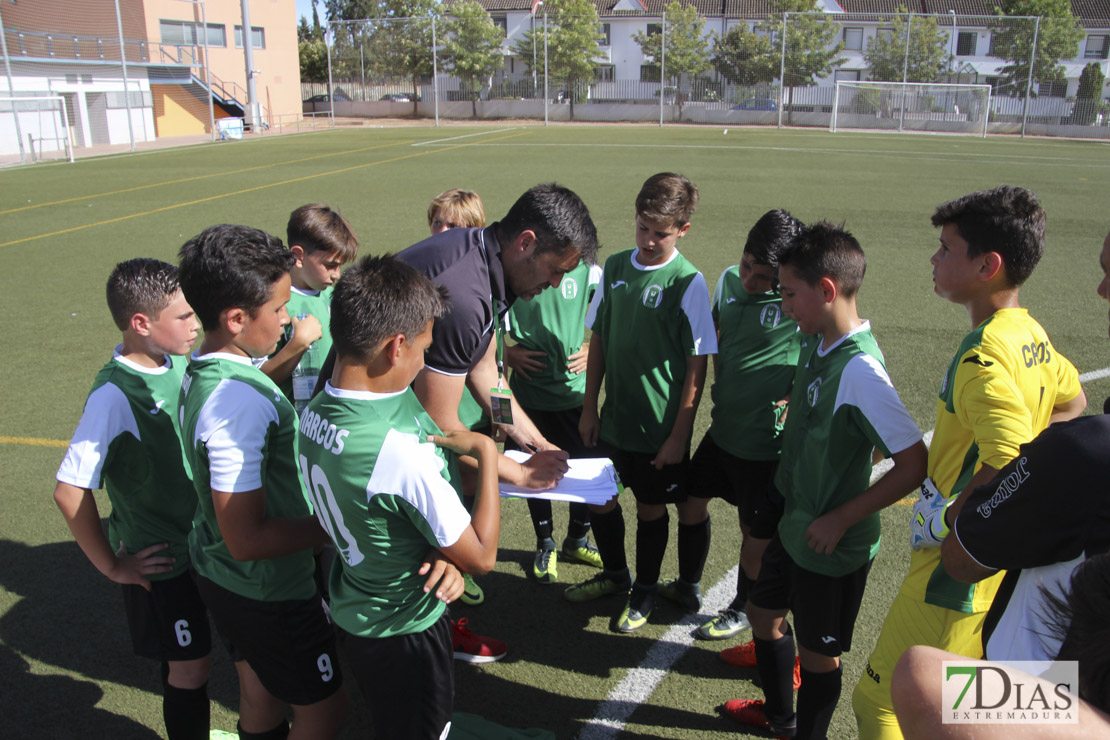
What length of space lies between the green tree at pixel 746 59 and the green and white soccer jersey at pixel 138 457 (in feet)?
147

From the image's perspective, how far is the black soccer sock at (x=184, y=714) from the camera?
254cm

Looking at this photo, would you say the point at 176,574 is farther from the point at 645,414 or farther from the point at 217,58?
the point at 217,58

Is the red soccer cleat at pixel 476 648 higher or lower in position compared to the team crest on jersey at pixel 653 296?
lower

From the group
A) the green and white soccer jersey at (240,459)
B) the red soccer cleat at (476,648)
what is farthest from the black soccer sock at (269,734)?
the red soccer cleat at (476,648)

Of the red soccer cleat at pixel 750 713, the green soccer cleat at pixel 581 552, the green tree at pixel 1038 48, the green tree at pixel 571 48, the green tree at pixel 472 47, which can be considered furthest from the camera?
the green tree at pixel 472 47

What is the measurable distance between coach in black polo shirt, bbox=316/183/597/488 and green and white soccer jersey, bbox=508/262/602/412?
97cm

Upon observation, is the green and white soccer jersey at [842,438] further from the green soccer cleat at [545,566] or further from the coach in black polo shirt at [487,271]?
the green soccer cleat at [545,566]

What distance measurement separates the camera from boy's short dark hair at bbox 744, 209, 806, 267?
3078mm

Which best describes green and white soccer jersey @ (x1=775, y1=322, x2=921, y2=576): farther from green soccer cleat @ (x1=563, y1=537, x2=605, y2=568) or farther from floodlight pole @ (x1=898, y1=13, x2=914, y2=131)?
floodlight pole @ (x1=898, y1=13, x2=914, y2=131)

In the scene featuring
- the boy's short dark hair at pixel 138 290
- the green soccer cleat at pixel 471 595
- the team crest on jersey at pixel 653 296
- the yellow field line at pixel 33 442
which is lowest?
the green soccer cleat at pixel 471 595

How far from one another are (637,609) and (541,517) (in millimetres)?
718

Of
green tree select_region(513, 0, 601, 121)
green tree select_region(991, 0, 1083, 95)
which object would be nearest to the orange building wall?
green tree select_region(513, 0, 601, 121)

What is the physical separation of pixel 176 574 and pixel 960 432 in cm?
256

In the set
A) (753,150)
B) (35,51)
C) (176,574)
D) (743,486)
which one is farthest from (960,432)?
(35,51)
